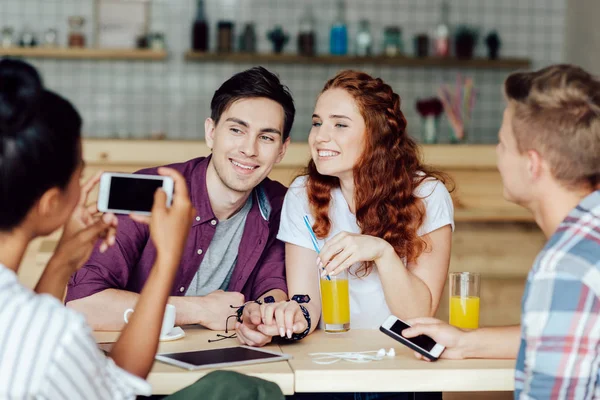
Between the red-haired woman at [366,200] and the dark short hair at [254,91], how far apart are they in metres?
0.13

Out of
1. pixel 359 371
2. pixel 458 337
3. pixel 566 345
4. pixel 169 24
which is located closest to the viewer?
pixel 566 345

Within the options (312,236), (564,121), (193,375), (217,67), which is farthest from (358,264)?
(217,67)

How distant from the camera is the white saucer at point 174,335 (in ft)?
4.82

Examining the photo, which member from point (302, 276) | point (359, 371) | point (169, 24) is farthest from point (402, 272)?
point (169, 24)

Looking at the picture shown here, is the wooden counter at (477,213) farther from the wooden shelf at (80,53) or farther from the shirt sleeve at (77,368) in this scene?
the shirt sleeve at (77,368)

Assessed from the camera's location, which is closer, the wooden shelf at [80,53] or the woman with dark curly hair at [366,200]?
the woman with dark curly hair at [366,200]

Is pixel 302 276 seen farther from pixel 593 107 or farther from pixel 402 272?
pixel 593 107

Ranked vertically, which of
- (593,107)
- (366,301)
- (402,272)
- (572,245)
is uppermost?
(593,107)

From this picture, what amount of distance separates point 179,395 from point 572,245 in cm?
58

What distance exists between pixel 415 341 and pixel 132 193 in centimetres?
56

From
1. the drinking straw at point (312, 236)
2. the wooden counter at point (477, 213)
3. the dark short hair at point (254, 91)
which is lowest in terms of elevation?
the wooden counter at point (477, 213)

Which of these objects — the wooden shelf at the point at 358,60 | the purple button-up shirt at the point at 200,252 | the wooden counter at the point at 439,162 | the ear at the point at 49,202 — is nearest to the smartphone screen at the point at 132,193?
the ear at the point at 49,202

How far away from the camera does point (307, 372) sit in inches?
48.6

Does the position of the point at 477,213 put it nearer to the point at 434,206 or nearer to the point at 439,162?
the point at 439,162
